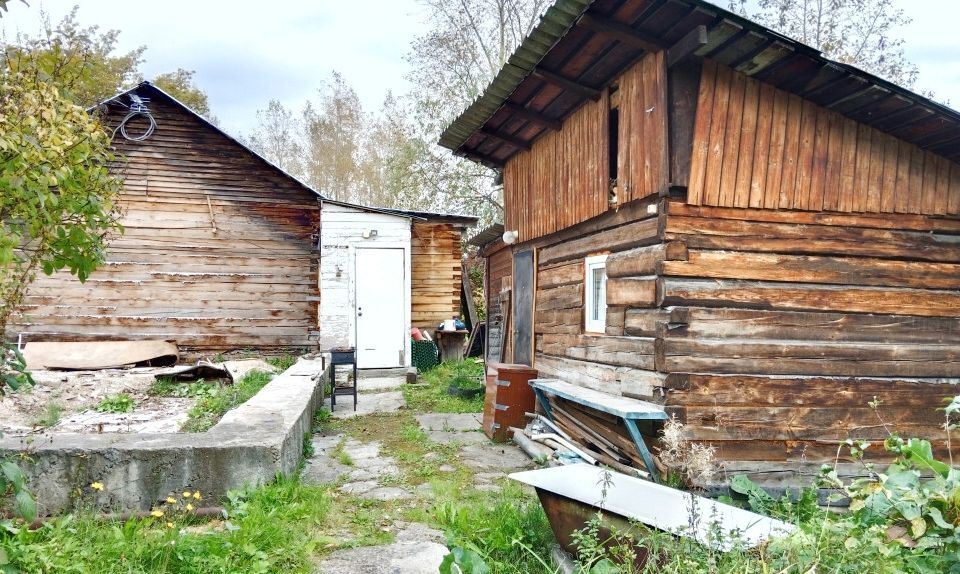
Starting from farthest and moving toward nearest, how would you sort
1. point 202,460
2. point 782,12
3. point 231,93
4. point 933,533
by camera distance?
point 231,93 < point 782,12 < point 202,460 < point 933,533

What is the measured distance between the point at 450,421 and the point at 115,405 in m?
4.10

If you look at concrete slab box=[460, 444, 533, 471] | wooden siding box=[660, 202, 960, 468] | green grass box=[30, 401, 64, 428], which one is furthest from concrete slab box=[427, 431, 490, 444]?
green grass box=[30, 401, 64, 428]

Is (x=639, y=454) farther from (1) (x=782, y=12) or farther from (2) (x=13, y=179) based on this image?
(1) (x=782, y=12)

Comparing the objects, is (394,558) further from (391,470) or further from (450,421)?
(450,421)

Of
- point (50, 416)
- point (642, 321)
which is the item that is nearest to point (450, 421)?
point (642, 321)

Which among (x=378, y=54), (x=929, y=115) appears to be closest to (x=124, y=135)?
(x=929, y=115)

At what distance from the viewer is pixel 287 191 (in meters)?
12.5

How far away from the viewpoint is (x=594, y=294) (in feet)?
21.8

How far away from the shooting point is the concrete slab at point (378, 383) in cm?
1035

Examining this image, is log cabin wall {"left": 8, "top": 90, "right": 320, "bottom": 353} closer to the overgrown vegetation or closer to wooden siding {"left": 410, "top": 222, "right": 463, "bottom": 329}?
wooden siding {"left": 410, "top": 222, "right": 463, "bottom": 329}

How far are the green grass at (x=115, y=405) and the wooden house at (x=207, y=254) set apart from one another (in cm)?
465

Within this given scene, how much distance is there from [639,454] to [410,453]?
236 centimetres

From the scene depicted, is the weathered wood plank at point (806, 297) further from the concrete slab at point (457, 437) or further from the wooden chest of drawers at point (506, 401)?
the concrete slab at point (457, 437)

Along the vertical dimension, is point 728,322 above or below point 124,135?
below
